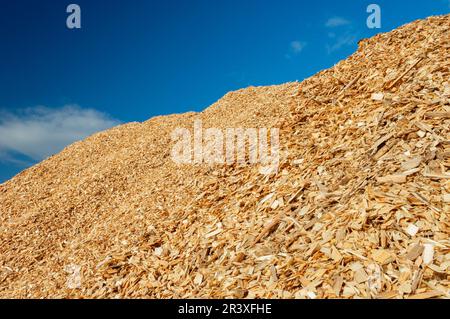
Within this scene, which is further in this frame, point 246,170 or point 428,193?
point 246,170

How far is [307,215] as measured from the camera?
5.41 metres

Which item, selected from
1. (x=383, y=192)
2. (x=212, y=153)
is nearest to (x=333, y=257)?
(x=383, y=192)

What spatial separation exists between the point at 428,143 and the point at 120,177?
33.9 ft

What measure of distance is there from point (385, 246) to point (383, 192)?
94cm

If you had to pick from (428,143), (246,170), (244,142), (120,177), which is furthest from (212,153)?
(428,143)

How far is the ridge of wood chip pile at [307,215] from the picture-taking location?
429cm

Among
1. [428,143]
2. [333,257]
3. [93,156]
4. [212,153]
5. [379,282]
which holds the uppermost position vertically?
[93,156]

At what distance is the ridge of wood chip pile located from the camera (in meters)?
4.29

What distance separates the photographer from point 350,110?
7.61 meters

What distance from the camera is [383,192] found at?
495cm
